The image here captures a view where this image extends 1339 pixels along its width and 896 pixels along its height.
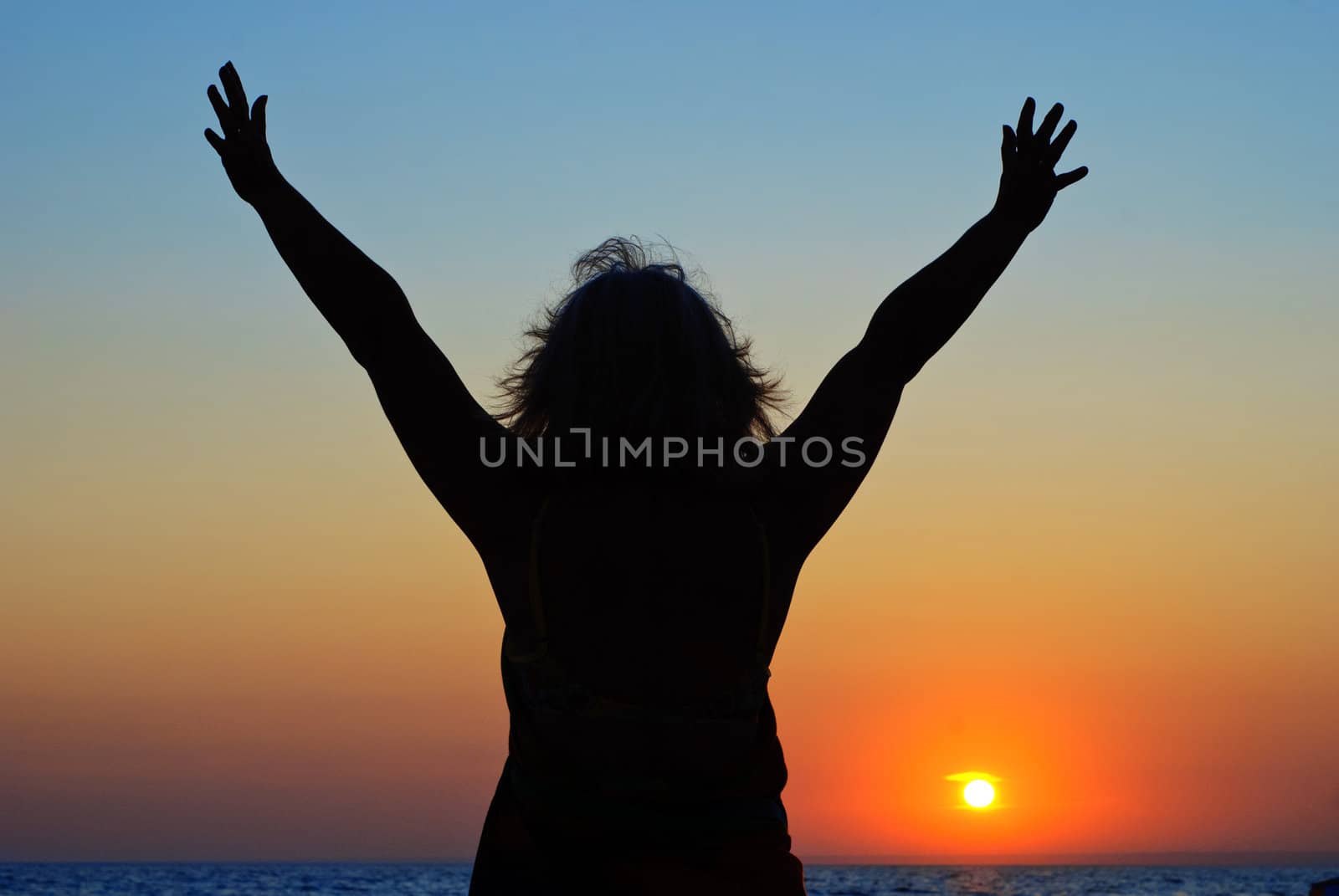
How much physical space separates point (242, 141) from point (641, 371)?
714mm

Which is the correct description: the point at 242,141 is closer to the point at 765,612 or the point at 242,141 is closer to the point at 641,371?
the point at 641,371

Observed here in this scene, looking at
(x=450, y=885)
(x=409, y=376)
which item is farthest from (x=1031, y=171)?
(x=450, y=885)

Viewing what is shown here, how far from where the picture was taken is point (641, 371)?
1996mm

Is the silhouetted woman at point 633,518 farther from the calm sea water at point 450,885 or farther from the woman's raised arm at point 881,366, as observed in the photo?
the calm sea water at point 450,885

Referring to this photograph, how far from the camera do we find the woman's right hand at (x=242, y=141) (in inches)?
80.7

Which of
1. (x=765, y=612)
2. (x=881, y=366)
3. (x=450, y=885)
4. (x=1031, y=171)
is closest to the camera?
(x=765, y=612)

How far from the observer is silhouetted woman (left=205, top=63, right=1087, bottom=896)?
6.00ft

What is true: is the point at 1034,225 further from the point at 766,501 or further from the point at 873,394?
the point at 766,501

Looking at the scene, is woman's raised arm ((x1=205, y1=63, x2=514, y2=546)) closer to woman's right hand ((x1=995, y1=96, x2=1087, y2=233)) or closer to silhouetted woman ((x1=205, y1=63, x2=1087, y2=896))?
silhouetted woman ((x1=205, y1=63, x2=1087, y2=896))

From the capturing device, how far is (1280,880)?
81438 millimetres

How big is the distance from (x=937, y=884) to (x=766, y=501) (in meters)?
80.4

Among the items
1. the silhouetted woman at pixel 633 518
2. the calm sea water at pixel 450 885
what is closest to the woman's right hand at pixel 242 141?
the silhouetted woman at pixel 633 518

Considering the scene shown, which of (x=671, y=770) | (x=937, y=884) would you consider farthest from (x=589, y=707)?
(x=937, y=884)

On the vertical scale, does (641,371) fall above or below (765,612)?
above
